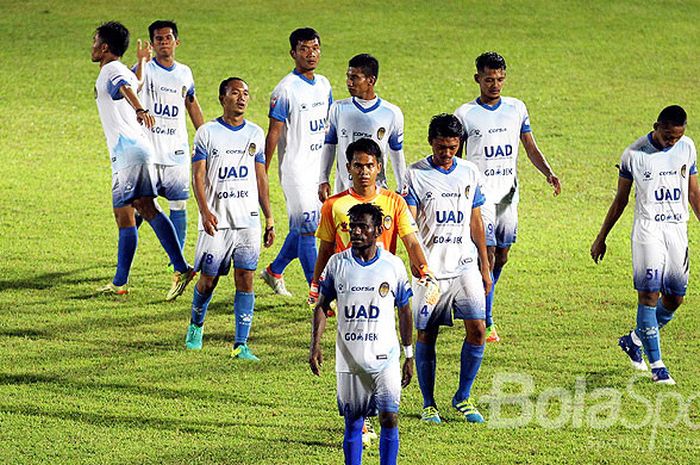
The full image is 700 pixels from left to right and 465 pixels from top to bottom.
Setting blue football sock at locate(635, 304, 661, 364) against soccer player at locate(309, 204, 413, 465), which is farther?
blue football sock at locate(635, 304, 661, 364)

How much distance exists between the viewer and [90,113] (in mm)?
23094

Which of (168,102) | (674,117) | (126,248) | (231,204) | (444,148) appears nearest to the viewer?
(444,148)

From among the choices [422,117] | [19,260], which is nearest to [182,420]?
[19,260]

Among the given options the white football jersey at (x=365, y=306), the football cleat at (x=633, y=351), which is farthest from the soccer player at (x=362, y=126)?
the white football jersey at (x=365, y=306)

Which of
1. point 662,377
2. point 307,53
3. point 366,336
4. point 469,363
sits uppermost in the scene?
point 307,53

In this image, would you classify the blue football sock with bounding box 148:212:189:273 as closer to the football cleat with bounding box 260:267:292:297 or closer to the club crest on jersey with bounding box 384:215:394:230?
the football cleat with bounding box 260:267:292:297

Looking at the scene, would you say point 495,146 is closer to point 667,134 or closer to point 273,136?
point 667,134

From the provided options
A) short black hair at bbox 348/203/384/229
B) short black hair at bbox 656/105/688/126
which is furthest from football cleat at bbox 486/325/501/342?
short black hair at bbox 348/203/384/229

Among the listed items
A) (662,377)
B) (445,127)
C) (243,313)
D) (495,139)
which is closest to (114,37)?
(243,313)

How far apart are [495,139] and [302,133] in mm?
1755

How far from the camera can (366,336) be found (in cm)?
827

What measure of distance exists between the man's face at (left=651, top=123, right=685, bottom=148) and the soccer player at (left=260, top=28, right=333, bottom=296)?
3.06 meters

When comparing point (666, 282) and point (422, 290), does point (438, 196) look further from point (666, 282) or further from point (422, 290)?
point (666, 282)

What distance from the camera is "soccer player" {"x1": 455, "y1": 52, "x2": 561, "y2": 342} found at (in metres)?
11.6
